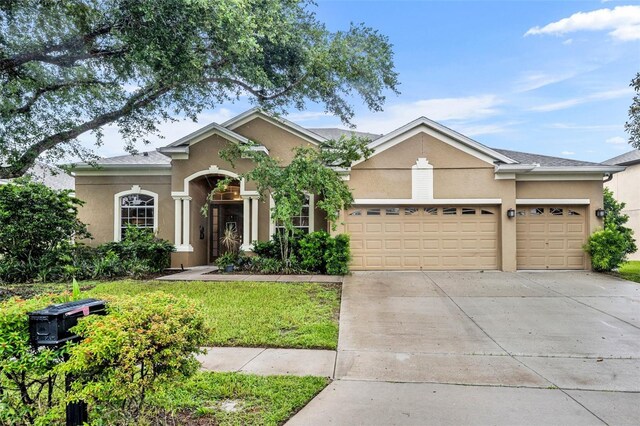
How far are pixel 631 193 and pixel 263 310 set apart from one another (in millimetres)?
24223

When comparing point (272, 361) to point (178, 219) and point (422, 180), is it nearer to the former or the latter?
point (422, 180)

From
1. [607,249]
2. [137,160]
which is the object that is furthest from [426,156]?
[137,160]

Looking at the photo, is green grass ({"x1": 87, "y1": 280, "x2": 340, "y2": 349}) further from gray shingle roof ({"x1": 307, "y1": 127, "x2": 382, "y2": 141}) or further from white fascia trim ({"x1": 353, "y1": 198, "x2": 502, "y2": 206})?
gray shingle roof ({"x1": 307, "y1": 127, "x2": 382, "y2": 141})

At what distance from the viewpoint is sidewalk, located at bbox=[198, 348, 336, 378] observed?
418cm

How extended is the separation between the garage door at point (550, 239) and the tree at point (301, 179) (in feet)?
20.7

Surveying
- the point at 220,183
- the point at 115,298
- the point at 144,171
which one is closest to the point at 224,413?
the point at 115,298

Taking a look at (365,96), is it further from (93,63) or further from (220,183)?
(93,63)

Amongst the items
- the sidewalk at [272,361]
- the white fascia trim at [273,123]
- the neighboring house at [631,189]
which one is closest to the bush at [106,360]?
the sidewalk at [272,361]

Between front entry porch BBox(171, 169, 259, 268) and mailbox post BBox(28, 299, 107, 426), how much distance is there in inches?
377

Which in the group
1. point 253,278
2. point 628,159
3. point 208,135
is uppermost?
point 628,159

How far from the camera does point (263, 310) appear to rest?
695 cm

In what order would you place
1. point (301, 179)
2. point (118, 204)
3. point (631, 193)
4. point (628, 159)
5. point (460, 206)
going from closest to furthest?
point (301, 179), point (460, 206), point (118, 204), point (631, 193), point (628, 159)

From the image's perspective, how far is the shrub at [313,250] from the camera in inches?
442

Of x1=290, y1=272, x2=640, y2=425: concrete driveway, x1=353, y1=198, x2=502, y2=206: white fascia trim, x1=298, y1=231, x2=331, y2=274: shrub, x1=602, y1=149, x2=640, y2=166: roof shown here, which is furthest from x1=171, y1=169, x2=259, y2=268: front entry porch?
x1=602, y1=149, x2=640, y2=166: roof
